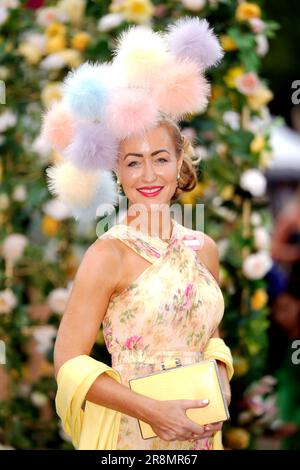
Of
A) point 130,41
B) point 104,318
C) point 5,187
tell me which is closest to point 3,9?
point 5,187

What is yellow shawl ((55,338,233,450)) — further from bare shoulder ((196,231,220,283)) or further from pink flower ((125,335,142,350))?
bare shoulder ((196,231,220,283))

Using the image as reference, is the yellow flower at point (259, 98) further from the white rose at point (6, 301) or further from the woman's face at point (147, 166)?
the woman's face at point (147, 166)

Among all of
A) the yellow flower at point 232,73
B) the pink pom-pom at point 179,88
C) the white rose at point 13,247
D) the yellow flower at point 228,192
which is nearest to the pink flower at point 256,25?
the yellow flower at point 232,73

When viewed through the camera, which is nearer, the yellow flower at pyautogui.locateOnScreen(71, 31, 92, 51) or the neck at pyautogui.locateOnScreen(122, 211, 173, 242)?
the neck at pyautogui.locateOnScreen(122, 211, 173, 242)

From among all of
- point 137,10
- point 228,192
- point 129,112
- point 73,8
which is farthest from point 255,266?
point 129,112

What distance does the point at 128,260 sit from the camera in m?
2.24

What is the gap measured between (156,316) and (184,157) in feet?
1.58

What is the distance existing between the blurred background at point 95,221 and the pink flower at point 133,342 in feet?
5.23

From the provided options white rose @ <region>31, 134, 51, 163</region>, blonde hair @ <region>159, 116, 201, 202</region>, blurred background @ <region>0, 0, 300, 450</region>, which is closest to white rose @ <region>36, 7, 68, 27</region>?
blurred background @ <region>0, 0, 300, 450</region>

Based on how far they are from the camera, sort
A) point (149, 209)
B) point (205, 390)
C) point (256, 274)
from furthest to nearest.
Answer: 1. point (256, 274)
2. point (149, 209)
3. point (205, 390)

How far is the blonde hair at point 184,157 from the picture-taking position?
233 cm

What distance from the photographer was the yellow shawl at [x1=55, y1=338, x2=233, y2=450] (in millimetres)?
2113

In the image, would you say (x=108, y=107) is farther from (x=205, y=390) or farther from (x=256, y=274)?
(x=256, y=274)

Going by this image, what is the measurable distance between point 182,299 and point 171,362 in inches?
6.1
